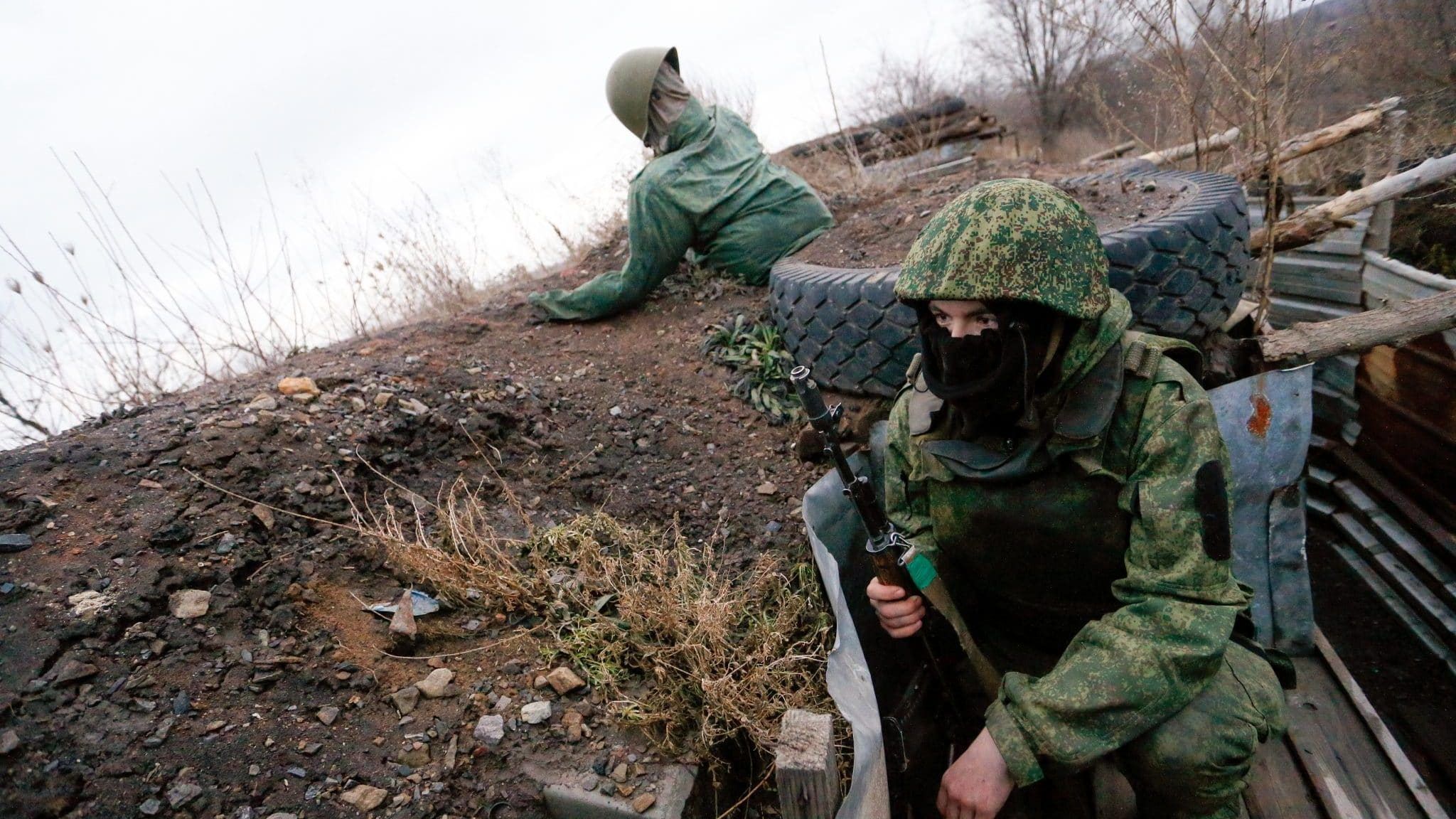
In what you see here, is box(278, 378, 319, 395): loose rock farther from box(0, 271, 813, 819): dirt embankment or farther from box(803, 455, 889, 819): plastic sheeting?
box(803, 455, 889, 819): plastic sheeting

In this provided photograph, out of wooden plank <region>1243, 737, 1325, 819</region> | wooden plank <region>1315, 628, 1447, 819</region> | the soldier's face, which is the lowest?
wooden plank <region>1315, 628, 1447, 819</region>

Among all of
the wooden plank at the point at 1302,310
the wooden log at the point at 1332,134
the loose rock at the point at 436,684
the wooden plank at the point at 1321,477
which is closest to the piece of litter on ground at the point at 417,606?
the loose rock at the point at 436,684

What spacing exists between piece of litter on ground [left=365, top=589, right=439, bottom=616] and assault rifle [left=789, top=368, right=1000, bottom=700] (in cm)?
118

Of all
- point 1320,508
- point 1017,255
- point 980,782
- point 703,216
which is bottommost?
point 1320,508

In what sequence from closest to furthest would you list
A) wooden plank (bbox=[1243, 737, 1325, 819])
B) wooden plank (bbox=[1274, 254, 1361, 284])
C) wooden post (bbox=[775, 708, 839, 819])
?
wooden post (bbox=[775, 708, 839, 819]) → wooden plank (bbox=[1243, 737, 1325, 819]) → wooden plank (bbox=[1274, 254, 1361, 284])

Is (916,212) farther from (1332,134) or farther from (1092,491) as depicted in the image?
(1332,134)

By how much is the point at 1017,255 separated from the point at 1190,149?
4279 millimetres

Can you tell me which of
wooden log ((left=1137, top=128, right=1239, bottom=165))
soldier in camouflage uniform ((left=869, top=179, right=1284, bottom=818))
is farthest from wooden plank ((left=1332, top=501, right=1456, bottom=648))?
soldier in camouflage uniform ((left=869, top=179, right=1284, bottom=818))

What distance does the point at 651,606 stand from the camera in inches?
80.4

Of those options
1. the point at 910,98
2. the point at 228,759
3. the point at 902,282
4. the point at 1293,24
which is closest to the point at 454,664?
the point at 228,759

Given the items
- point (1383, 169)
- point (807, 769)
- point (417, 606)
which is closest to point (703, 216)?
point (417, 606)

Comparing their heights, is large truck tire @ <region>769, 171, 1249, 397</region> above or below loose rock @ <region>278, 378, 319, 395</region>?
below

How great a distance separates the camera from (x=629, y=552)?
7.98 feet

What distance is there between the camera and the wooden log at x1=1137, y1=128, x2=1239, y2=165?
4.06 m
